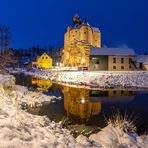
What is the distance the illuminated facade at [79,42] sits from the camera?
227 ft

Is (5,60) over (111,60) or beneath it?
beneath

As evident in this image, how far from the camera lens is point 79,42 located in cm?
7106

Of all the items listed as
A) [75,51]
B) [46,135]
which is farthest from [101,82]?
[75,51]

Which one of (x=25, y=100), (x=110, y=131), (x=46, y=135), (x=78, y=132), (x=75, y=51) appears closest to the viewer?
(x=46, y=135)

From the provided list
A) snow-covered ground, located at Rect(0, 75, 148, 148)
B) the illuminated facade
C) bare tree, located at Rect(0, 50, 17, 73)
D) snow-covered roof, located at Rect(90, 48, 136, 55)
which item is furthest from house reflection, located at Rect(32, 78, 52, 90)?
the illuminated facade

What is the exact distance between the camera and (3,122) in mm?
9297

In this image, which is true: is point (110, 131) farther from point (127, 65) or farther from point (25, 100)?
point (127, 65)

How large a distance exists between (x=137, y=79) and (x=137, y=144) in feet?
93.8

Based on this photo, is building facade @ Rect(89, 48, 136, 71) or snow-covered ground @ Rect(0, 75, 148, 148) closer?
snow-covered ground @ Rect(0, 75, 148, 148)

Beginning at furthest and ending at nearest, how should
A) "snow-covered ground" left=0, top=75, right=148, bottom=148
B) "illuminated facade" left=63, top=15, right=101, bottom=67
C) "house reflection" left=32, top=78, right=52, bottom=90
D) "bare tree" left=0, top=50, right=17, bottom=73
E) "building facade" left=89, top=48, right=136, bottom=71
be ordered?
"illuminated facade" left=63, top=15, right=101, bottom=67
"building facade" left=89, top=48, right=136, bottom=71
"bare tree" left=0, top=50, right=17, bottom=73
"house reflection" left=32, top=78, right=52, bottom=90
"snow-covered ground" left=0, top=75, right=148, bottom=148

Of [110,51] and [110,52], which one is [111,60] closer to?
[110,52]

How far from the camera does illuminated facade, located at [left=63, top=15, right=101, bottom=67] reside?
69.3 m

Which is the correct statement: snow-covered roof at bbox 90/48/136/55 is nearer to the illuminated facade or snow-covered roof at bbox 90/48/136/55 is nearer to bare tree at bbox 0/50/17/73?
the illuminated facade

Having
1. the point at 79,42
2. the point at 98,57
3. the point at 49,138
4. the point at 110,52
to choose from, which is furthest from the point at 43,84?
the point at 79,42
